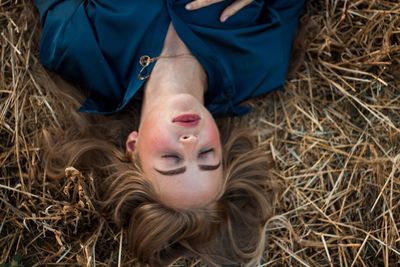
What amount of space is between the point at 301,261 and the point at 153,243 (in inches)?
29.4

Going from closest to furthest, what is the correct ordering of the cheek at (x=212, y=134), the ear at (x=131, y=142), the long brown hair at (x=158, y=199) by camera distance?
the cheek at (x=212, y=134)
the long brown hair at (x=158, y=199)
the ear at (x=131, y=142)

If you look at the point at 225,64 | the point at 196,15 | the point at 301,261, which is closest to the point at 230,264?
the point at 301,261

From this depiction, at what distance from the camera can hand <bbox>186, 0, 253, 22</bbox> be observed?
118 inches

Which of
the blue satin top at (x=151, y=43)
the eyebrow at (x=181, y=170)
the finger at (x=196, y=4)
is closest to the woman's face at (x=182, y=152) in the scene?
the eyebrow at (x=181, y=170)

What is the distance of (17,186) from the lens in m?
3.00

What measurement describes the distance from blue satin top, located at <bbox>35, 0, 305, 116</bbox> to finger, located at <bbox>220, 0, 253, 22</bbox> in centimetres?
2

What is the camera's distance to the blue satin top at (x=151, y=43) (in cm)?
297

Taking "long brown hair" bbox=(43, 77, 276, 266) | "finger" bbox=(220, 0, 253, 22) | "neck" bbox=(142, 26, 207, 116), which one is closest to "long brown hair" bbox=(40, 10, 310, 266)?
"long brown hair" bbox=(43, 77, 276, 266)

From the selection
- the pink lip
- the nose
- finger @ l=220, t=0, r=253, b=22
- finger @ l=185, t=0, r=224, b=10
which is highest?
finger @ l=185, t=0, r=224, b=10

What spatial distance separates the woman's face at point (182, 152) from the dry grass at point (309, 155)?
399 mm

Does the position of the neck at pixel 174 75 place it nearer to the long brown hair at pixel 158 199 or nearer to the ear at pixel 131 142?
the ear at pixel 131 142

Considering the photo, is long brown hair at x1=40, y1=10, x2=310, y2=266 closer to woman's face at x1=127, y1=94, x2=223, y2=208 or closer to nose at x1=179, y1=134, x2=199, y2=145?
woman's face at x1=127, y1=94, x2=223, y2=208

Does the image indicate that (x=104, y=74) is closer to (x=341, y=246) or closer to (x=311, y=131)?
(x=311, y=131)

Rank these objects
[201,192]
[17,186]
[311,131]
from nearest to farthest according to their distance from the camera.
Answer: [201,192] < [17,186] < [311,131]
